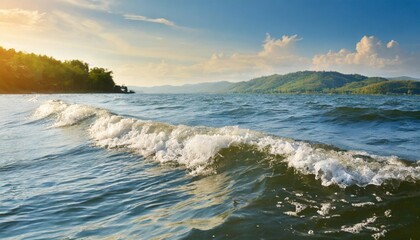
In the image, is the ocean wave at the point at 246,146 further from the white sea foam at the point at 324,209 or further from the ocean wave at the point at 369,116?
the ocean wave at the point at 369,116

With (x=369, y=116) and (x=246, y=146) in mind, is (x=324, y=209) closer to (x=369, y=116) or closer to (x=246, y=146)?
(x=246, y=146)

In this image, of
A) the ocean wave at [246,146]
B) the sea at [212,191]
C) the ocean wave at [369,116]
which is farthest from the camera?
the ocean wave at [369,116]

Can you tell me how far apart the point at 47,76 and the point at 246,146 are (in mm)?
166082

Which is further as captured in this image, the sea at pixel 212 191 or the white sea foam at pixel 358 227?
the sea at pixel 212 191

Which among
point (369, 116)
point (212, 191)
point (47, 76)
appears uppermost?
point (47, 76)

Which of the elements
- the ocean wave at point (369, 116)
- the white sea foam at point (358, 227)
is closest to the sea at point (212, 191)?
the white sea foam at point (358, 227)

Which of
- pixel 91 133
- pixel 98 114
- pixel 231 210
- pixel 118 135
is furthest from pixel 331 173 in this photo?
pixel 98 114

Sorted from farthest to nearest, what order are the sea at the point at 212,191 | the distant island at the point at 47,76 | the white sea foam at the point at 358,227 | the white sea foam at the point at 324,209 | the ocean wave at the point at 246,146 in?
the distant island at the point at 47,76, the ocean wave at the point at 246,146, the white sea foam at the point at 324,209, the sea at the point at 212,191, the white sea foam at the point at 358,227

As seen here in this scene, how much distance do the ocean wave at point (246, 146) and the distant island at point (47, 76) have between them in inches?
5352

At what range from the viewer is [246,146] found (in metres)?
10.9

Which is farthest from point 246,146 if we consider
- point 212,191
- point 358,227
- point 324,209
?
point 358,227

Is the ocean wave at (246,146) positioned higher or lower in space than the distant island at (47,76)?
lower

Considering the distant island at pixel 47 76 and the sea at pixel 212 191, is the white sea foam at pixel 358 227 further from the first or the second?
the distant island at pixel 47 76

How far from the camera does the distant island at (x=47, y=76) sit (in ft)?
444
